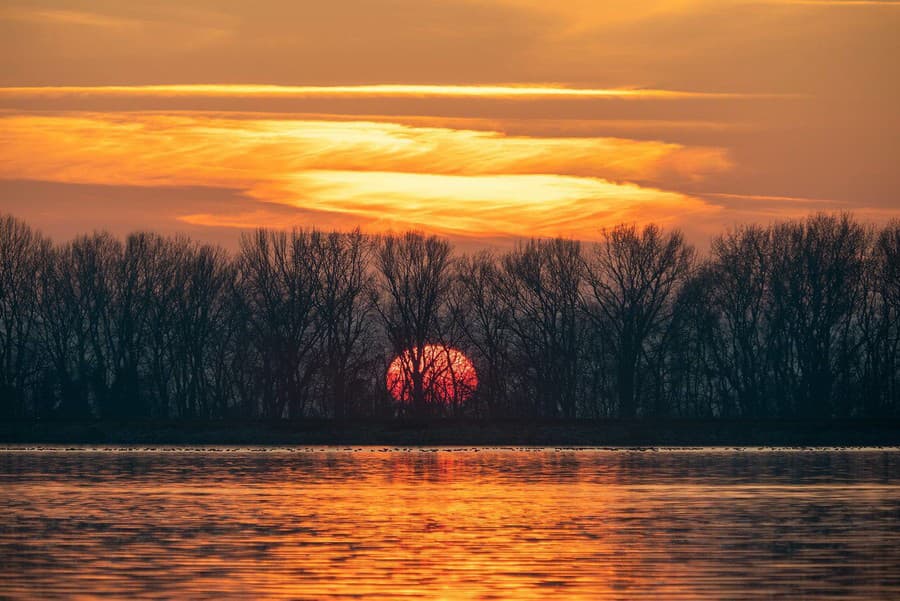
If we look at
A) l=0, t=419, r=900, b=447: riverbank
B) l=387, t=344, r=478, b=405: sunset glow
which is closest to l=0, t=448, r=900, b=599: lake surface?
l=0, t=419, r=900, b=447: riverbank

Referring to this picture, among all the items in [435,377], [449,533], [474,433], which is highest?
[435,377]

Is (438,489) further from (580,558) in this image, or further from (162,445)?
(162,445)

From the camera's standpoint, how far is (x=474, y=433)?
8844cm

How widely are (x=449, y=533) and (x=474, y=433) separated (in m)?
60.4

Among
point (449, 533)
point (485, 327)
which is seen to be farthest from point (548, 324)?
point (449, 533)

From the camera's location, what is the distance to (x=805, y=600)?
19.9 metres

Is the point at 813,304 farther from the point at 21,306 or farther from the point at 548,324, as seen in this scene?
the point at 21,306

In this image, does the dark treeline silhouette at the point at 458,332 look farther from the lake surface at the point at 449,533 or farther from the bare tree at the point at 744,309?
the lake surface at the point at 449,533

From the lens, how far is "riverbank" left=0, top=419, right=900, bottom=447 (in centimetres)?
8462

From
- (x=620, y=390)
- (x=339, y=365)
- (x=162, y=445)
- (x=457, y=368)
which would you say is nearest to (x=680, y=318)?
(x=620, y=390)

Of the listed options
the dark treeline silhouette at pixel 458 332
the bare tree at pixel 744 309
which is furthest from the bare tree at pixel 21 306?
the bare tree at pixel 744 309

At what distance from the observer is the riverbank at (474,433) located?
278 feet

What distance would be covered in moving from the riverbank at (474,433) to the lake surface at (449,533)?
33.7 m

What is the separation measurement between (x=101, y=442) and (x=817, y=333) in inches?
1935
